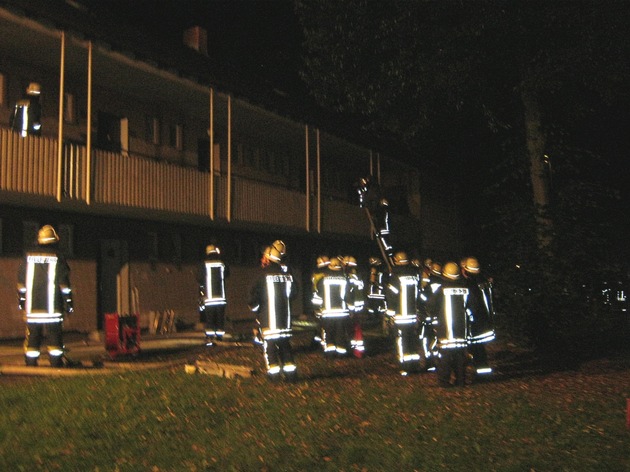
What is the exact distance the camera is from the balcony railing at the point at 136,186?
42.2 ft

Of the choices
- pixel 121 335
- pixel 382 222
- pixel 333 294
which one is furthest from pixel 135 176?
pixel 382 222

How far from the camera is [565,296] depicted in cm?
1339

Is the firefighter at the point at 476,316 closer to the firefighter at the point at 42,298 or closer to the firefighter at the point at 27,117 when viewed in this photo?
the firefighter at the point at 42,298

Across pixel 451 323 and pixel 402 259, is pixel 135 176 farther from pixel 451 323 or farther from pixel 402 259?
pixel 451 323

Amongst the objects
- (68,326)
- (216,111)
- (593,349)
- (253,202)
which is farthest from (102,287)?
(593,349)

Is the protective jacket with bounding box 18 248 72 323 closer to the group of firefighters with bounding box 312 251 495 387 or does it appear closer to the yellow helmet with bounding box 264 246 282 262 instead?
the yellow helmet with bounding box 264 246 282 262

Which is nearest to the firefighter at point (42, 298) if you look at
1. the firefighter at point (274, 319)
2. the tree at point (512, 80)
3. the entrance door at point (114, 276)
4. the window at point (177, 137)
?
the firefighter at point (274, 319)

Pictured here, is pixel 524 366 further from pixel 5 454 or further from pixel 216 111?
pixel 216 111

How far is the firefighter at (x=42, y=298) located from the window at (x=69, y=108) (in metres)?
6.73

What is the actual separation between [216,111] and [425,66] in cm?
673

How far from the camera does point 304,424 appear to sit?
754cm

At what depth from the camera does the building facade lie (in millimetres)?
13664

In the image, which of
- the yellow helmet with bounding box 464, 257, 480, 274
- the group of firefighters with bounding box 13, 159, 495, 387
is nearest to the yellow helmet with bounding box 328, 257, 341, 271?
the group of firefighters with bounding box 13, 159, 495, 387

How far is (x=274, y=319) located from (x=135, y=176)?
275 inches
